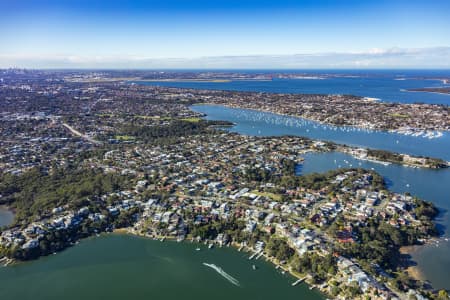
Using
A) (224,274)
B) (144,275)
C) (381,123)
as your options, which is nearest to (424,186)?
(224,274)

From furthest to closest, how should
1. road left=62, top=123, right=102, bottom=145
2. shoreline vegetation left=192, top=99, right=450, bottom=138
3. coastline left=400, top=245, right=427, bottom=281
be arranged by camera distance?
1. shoreline vegetation left=192, top=99, right=450, bottom=138
2. road left=62, top=123, right=102, bottom=145
3. coastline left=400, top=245, right=427, bottom=281

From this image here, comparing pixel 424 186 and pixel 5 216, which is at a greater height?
pixel 424 186

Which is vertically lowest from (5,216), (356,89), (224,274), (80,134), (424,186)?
(224,274)

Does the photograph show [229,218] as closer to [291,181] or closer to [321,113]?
[291,181]

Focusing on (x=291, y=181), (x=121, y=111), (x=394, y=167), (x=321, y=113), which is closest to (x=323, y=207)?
(x=291, y=181)

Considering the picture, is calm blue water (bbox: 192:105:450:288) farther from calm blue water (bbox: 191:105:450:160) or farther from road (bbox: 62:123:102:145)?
road (bbox: 62:123:102:145)

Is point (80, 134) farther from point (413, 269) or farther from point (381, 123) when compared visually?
point (381, 123)

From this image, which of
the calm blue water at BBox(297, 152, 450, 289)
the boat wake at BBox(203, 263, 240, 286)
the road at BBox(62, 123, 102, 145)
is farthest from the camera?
the road at BBox(62, 123, 102, 145)

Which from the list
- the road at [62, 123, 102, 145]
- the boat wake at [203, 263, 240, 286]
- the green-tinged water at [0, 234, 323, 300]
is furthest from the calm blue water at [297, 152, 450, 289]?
the road at [62, 123, 102, 145]
